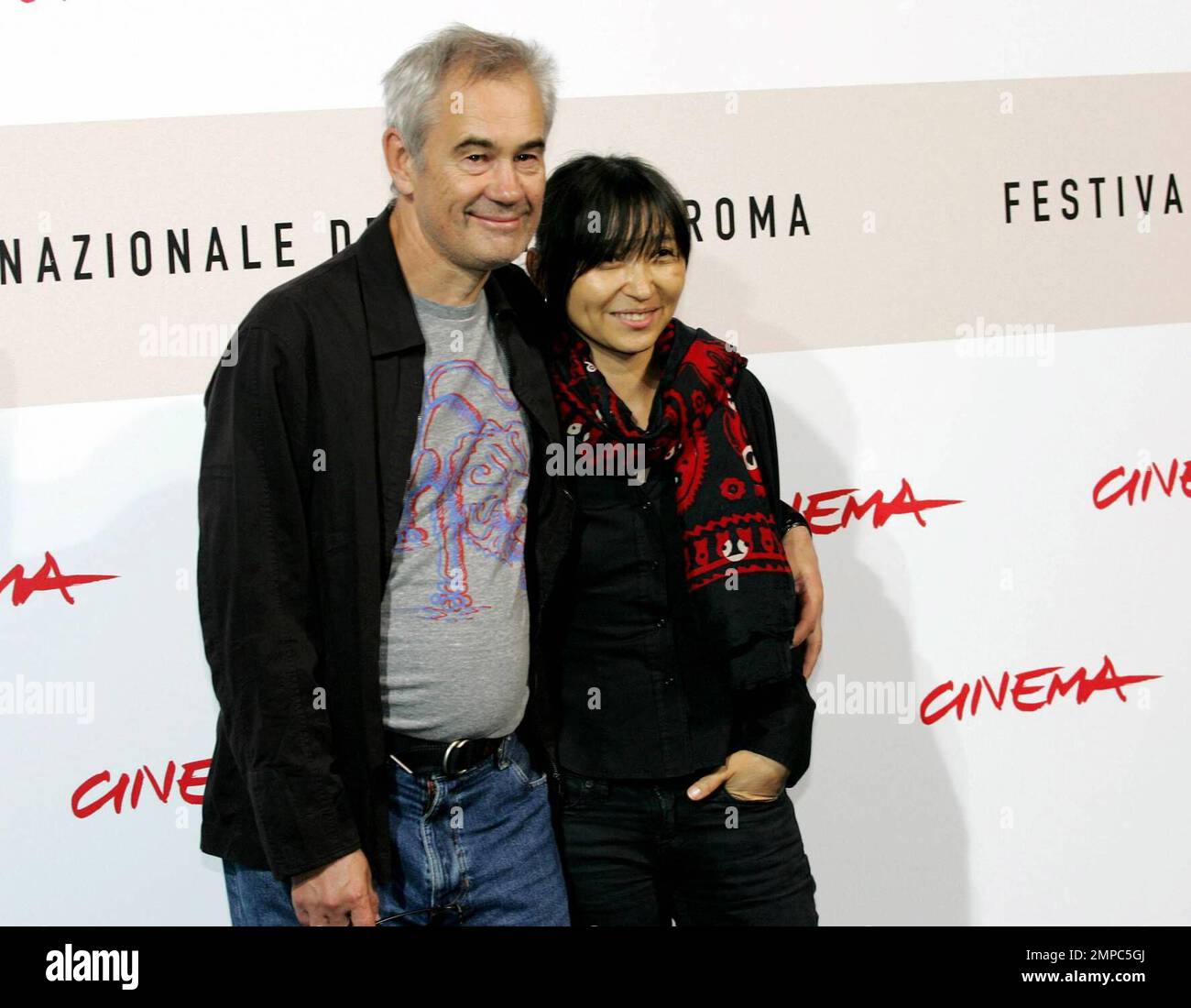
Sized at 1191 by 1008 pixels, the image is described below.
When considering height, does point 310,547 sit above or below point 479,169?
below

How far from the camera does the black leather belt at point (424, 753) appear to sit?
1.62 meters

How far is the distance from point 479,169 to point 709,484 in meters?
0.51

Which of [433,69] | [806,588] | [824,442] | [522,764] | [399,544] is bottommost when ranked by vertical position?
[522,764]

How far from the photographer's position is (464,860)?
5.45 feet

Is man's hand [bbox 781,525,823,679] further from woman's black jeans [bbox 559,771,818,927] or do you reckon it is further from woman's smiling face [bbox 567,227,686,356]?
woman's smiling face [bbox 567,227,686,356]

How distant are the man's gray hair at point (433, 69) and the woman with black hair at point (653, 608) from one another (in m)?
0.20

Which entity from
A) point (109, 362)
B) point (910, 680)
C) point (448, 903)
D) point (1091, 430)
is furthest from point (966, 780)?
point (109, 362)

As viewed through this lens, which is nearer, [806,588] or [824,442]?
[806,588]

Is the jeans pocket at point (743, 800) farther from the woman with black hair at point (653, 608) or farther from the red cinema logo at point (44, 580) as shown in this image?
the red cinema logo at point (44, 580)

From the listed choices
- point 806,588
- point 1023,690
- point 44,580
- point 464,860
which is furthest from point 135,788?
point 1023,690

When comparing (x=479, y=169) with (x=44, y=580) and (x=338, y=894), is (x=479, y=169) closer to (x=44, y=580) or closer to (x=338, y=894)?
(x=338, y=894)

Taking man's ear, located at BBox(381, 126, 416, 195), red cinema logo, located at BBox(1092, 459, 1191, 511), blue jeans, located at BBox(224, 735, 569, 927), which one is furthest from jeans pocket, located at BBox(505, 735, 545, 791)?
red cinema logo, located at BBox(1092, 459, 1191, 511)

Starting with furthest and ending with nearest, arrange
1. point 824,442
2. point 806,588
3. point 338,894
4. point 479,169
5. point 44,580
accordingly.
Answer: point 824,442 → point 44,580 → point 806,588 → point 479,169 → point 338,894

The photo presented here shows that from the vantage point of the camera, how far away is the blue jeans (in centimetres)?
162
